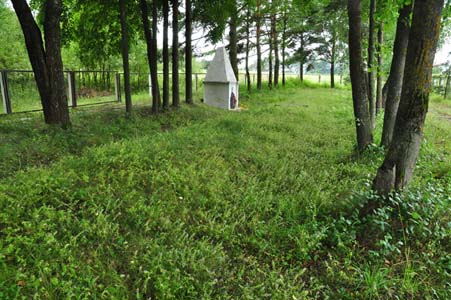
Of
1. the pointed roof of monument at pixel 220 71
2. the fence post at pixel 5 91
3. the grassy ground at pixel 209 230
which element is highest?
the pointed roof of monument at pixel 220 71

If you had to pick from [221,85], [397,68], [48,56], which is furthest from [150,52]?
[397,68]

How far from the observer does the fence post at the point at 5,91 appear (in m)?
7.95

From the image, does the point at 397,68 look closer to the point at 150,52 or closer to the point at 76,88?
the point at 150,52

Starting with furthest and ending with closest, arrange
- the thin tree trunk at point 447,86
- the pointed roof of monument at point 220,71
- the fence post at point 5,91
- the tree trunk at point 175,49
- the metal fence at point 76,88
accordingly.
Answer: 1. the thin tree trunk at point 447,86
2. the pointed roof of monument at point 220,71
3. the tree trunk at point 175,49
4. the metal fence at point 76,88
5. the fence post at point 5,91

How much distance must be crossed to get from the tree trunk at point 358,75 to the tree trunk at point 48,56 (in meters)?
5.90

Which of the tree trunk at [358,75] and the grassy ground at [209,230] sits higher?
the tree trunk at [358,75]

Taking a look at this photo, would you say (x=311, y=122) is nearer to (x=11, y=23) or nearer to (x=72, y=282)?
(x=72, y=282)

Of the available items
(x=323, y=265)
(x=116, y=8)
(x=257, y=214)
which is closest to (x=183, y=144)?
(x=257, y=214)

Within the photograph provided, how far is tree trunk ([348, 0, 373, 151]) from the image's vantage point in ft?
16.5

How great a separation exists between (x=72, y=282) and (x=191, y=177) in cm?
200

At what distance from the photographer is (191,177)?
12.9ft

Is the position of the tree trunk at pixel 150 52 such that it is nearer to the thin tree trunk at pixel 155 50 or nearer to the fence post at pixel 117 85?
the thin tree trunk at pixel 155 50

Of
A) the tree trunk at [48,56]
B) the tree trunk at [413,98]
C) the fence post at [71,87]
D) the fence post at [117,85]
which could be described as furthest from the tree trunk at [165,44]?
the tree trunk at [413,98]

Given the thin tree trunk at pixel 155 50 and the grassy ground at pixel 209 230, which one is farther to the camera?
the thin tree trunk at pixel 155 50
